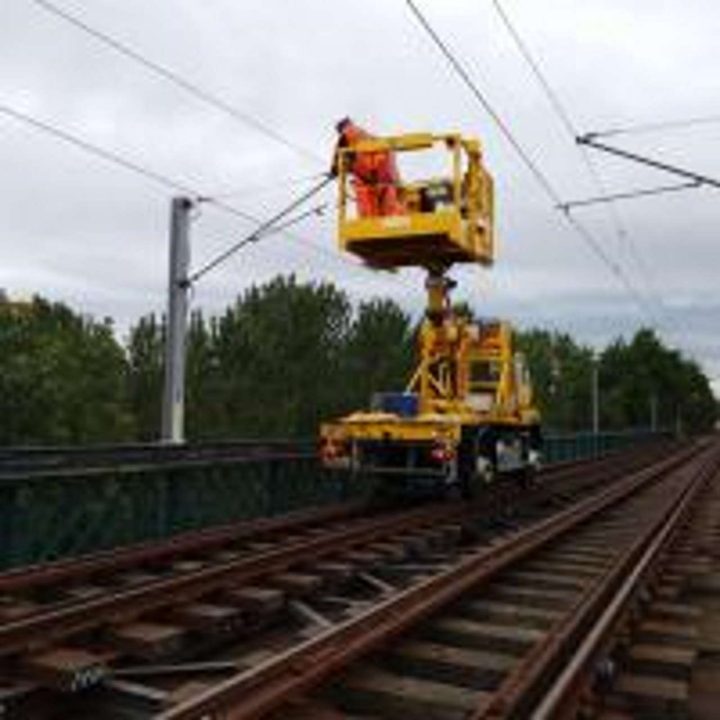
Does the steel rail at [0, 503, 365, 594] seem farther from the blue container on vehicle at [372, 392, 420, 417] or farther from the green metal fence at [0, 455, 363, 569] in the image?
the blue container on vehicle at [372, 392, 420, 417]

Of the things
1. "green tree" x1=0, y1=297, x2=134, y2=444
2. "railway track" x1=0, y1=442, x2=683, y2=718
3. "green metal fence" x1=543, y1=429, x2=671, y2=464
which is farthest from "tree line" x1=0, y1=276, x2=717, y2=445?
"railway track" x1=0, y1=442, x2=683, y2=718

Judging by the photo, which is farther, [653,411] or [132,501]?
[653,411]

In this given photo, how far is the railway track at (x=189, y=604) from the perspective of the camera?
7.10 m

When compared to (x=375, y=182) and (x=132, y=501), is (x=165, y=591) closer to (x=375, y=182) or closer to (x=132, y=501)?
(x=132, y=501)

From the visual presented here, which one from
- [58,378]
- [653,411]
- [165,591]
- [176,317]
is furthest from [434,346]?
[653,411]

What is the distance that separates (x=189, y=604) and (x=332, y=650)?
7.16ft

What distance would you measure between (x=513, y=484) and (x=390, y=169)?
24.4ft

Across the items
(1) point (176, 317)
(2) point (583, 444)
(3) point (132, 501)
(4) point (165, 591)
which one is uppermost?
(1) point (176, 317)

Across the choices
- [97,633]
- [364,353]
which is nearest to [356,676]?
[97,633]

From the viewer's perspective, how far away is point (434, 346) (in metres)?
20.5

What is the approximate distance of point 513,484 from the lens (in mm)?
24219

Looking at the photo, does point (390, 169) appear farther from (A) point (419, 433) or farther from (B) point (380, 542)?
(B) point (380, 542)

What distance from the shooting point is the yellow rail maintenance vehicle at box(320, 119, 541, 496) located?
1845cm

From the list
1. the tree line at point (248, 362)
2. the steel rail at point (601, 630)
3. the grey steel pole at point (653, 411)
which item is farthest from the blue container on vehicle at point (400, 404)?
the grey steel pole at point (653, 411)
